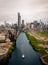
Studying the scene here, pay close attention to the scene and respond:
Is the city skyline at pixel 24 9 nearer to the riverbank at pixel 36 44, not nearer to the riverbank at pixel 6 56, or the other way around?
the riverbank at pixel 36 44

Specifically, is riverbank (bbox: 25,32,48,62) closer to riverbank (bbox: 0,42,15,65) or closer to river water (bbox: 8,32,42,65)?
river water (bbox: 8,32,42,65)

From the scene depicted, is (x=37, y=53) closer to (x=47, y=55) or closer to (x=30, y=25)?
(x=47, y=55)

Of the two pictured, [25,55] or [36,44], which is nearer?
[25,55]

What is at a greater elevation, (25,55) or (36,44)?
(36,44)

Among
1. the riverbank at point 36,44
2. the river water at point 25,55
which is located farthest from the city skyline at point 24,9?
the river water at point 25,55

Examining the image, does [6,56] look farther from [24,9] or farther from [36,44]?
[24,9]

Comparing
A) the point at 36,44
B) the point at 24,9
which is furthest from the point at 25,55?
the point at 24,9

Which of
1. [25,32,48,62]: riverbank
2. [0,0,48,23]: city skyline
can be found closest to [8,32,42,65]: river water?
[25,32,48,62]: riverbank
